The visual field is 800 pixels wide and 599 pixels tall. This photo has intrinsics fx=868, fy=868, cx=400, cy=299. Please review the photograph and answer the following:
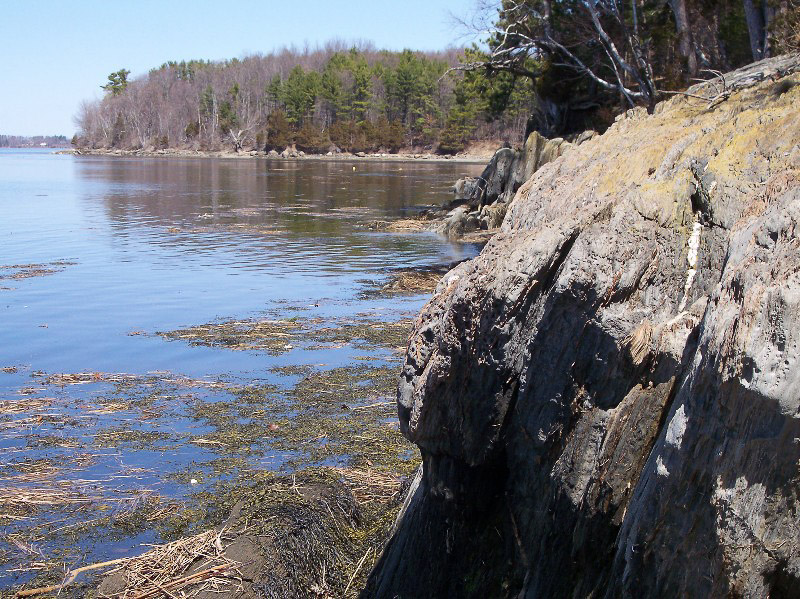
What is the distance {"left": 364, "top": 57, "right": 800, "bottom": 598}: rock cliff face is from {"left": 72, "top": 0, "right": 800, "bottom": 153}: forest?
7443mm

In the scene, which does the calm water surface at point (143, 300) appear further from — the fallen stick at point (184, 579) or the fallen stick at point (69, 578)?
the fallen stick at point (184, 579)

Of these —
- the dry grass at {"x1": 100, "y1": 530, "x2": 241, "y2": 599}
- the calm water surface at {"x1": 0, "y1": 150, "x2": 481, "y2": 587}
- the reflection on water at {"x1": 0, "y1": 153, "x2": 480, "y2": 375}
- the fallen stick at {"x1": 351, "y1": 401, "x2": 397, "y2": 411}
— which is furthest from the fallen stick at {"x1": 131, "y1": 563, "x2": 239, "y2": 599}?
the reflection on water at {"x1": 0, "y1": 153, "x2": 480, "y2": 375}

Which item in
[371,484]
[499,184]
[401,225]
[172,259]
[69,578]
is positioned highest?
[499,184]

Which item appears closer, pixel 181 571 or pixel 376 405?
pixel 181 571

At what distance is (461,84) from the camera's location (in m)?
75.3

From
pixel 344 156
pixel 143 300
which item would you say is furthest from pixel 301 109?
pixel 143 300

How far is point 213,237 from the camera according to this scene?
1065 inches

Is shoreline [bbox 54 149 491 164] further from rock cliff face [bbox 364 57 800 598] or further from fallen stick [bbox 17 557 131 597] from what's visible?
rock cliff face [bbox 364 57 800 598]

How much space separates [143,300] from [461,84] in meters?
63.3

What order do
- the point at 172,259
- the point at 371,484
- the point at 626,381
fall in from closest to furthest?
the point at 626,381
the point at 371,484
the point at 172,259

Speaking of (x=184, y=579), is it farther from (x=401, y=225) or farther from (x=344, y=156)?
(x=344, y=156)

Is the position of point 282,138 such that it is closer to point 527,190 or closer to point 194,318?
point 194,318

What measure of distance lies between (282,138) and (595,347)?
132 meters

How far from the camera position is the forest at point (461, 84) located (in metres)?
25.5
